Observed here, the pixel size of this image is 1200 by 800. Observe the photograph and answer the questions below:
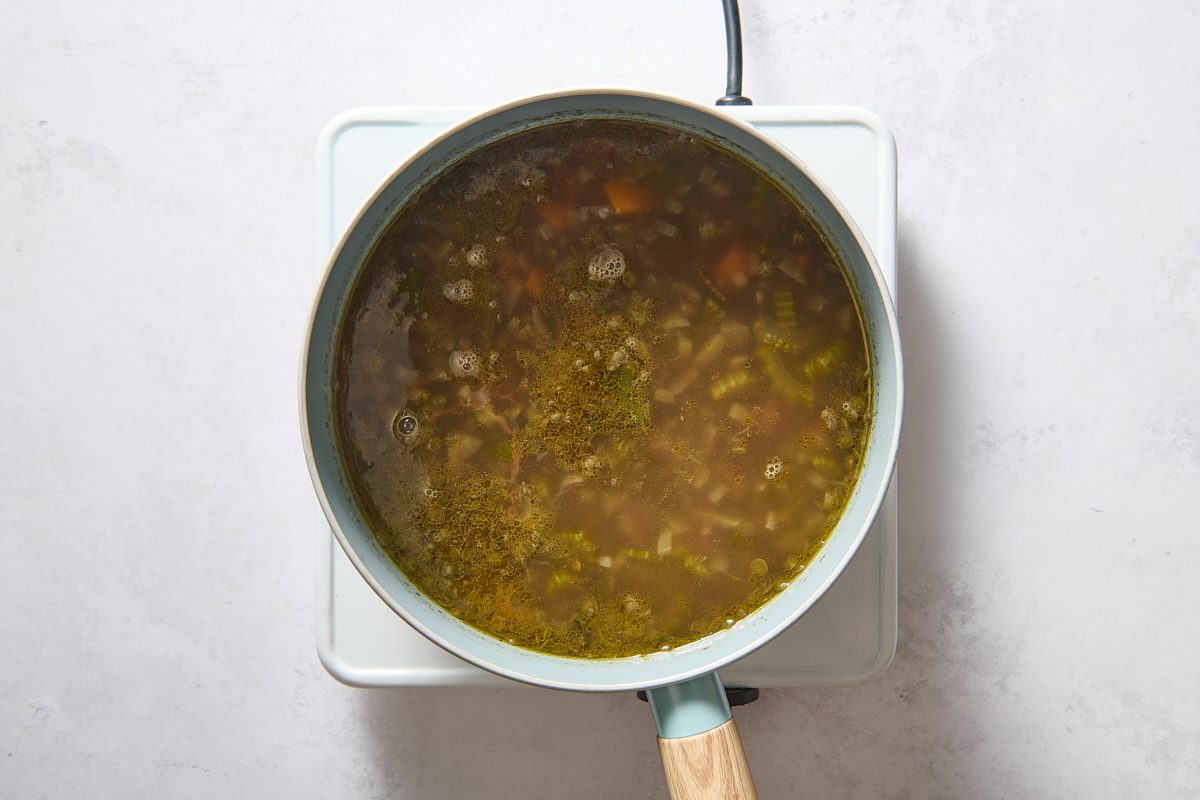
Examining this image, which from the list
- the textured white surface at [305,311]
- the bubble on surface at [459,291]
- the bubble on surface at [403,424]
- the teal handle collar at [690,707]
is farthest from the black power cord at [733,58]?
the teal handle collar at [690,707]

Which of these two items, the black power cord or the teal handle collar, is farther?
the black power cord

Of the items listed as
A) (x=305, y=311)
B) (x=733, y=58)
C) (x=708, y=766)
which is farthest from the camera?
(x=305, y=311)

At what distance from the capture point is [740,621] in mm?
924

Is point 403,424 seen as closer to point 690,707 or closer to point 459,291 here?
point 459,291

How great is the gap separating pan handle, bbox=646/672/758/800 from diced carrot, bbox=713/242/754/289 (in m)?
0.37

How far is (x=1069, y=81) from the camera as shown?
1.12 meters

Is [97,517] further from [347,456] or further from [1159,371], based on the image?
[1159,371]

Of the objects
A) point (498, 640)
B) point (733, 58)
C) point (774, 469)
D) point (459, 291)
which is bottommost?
point (498, 640)

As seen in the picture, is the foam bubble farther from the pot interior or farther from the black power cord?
the black power cord

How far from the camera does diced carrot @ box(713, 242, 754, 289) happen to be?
92 cm

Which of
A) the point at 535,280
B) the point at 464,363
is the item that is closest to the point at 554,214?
the point at 535,280

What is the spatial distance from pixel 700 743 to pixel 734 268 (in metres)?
0.44

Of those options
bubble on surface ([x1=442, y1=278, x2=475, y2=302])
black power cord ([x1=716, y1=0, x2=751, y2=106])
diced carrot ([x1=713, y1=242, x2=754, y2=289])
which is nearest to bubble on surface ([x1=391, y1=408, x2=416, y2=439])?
bubble on surface ([x1=442, y1=278, x2=475, y2=302])

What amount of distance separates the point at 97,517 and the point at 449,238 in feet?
2.03
